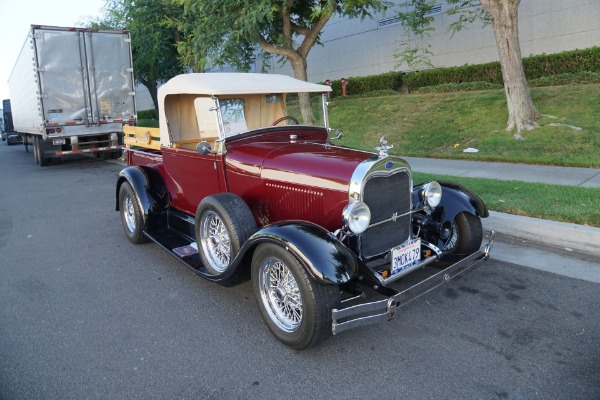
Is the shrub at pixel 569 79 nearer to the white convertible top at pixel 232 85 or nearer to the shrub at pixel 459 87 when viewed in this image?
the shrub at pixel 459 87

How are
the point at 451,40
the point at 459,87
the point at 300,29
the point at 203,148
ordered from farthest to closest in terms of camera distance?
the point at 451,40 < the point at 459,87 < the point at 300,29 < the point at 203,148

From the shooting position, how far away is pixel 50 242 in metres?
6.23

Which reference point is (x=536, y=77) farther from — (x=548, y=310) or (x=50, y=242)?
(x=50, y=242)

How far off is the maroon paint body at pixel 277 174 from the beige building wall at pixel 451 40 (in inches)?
425

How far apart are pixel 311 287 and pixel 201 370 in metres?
0.92

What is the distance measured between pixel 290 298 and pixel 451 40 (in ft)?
51.4

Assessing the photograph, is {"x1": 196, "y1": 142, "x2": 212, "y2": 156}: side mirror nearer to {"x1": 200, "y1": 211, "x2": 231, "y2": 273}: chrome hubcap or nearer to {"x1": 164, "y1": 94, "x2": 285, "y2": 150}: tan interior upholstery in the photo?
{"x1": 164, "y1": 94, "x2": 285, "y2": 150}: tan interior upholstery

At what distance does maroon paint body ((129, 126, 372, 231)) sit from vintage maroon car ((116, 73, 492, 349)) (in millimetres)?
11

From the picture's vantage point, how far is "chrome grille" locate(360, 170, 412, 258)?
12.2 feet

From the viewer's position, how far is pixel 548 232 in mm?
5188

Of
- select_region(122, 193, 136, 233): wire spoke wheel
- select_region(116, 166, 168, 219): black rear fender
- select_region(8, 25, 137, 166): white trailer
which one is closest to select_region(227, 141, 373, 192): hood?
select_region(116, 166, 168, 219): black rear fender

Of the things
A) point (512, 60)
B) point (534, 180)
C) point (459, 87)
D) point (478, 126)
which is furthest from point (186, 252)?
point (459, 87)

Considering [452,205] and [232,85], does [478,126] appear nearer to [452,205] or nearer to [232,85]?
[452,205]

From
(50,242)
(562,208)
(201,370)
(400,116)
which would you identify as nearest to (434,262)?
(201,370)
